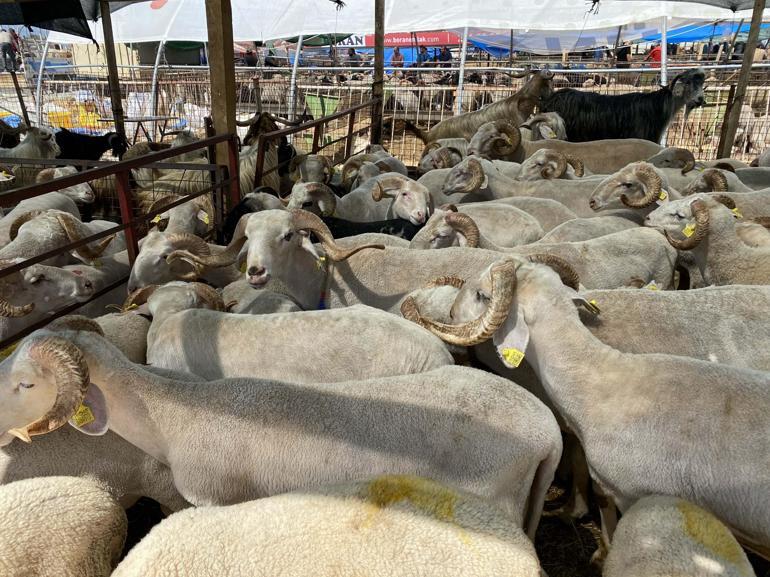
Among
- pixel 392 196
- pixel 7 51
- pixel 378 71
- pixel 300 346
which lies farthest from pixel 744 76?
pixel 7 51

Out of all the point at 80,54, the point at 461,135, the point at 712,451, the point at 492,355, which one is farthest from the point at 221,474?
the point at 80,54

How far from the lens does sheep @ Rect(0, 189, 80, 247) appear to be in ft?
17.7

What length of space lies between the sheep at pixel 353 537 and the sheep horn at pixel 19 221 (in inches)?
161

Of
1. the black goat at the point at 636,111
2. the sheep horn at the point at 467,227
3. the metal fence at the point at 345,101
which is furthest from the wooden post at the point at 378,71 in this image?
the sheep horn at the point at 467,227

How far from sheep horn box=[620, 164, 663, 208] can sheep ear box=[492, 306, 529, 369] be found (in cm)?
299

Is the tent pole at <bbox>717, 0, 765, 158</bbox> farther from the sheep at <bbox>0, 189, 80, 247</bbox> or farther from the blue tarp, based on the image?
the blue tarp

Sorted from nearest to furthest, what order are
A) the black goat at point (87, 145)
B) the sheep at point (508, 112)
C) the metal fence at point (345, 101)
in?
the black goat at point (87, 145), the sheep at point (508, 112), the metal fence at point (345, 101)

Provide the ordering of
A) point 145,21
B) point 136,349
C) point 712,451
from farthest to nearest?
point 145,21
point 136,349
point 712,451

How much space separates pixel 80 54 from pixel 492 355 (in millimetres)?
33643

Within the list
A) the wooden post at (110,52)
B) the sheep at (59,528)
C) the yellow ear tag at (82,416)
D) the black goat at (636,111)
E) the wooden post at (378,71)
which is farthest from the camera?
the black goat at (636,111)

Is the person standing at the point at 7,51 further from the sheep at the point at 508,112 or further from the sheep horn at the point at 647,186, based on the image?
the sheep horn at the point at 647,186

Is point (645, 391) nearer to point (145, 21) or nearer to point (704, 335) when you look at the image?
point (704, 335)

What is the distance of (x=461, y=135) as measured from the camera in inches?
429

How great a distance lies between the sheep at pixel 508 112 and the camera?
1097 cm
